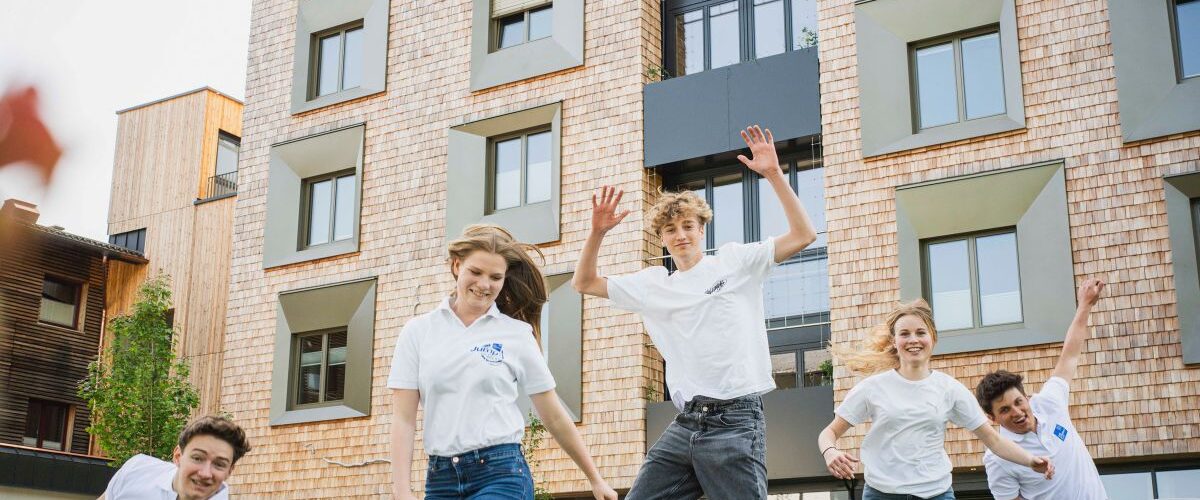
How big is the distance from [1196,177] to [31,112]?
51.4 feet

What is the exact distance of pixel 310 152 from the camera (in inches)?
890

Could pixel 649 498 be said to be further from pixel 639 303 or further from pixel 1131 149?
pixel 1131 149

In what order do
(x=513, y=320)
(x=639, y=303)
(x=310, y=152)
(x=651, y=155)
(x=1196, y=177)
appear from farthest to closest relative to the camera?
(x=310, y=152), (x=651, y=155), (x=1196, y=177), (x=639, y=303), (x=513, y=320)

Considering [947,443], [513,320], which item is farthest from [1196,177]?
[513,320]

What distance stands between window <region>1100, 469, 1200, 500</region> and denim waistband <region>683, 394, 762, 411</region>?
32.9 feet

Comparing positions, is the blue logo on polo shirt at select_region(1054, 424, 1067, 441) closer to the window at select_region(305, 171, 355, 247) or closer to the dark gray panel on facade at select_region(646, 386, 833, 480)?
the dark gray panel on facade at select_region(646, 386, 833, 480)

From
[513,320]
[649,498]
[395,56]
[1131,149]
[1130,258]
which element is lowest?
[649,498]

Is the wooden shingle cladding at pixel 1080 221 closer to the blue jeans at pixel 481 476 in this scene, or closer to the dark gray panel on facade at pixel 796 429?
the dark gray panel on facade at pixel 796 429

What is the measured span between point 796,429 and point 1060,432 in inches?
337

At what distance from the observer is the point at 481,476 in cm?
510

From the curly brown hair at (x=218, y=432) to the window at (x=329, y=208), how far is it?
15.9 metres

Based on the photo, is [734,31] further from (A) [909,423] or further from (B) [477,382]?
(B) [477,382]

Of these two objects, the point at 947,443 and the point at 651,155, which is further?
the point at 651,155

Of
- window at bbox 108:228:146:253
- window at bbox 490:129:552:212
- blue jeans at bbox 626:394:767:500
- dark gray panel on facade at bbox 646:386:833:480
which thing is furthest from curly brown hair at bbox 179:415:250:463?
window at bbox 108:228:146:253
